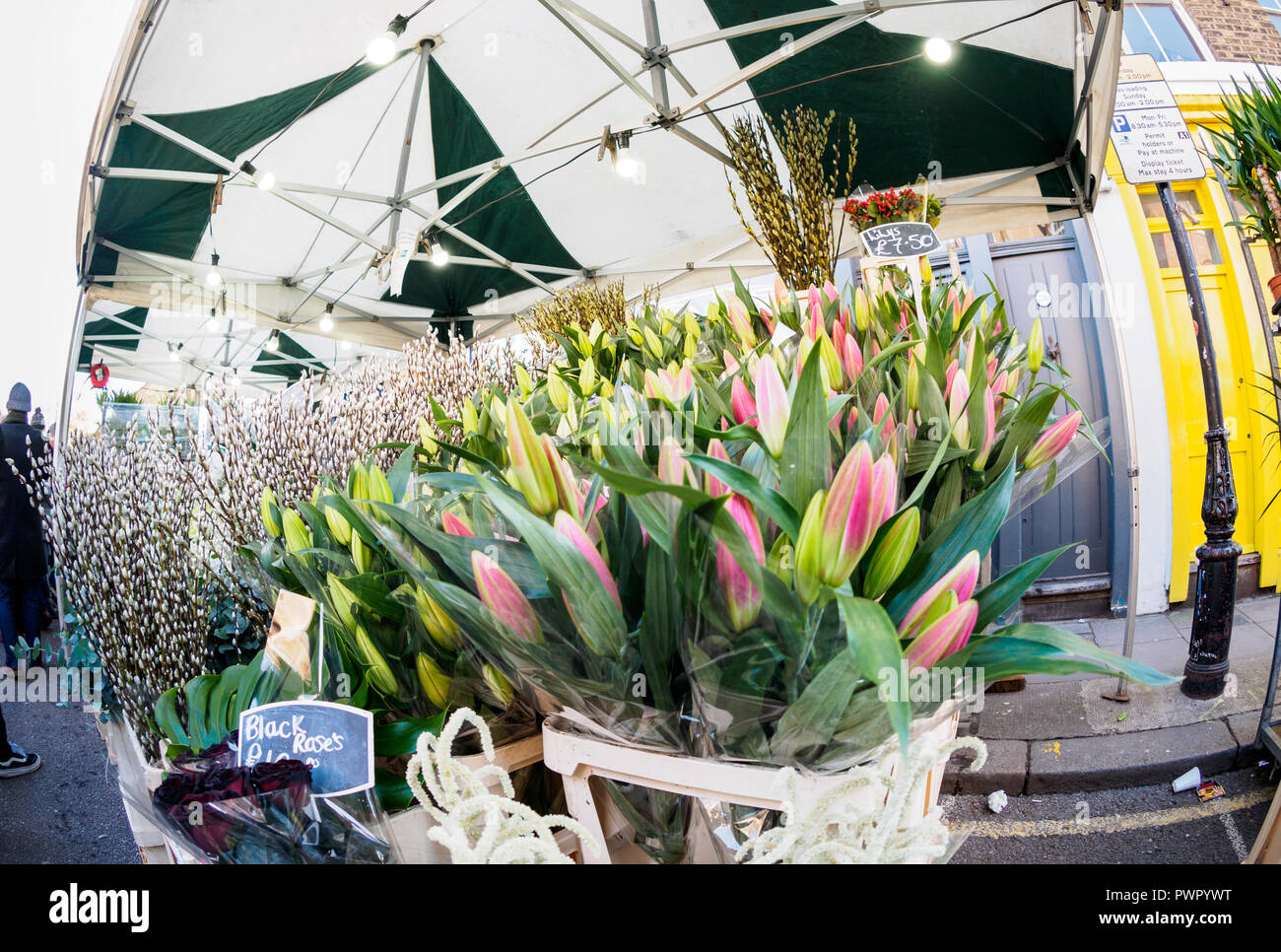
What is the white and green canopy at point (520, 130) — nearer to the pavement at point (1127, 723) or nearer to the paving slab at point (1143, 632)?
the paving slab at point (1143, 632)

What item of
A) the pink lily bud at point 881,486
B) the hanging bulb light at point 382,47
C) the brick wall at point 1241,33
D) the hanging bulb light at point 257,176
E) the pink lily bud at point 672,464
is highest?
the hanging bulb light at point 382,47

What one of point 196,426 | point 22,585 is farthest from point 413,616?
point 22,585

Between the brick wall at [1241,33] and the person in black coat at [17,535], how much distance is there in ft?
13.3

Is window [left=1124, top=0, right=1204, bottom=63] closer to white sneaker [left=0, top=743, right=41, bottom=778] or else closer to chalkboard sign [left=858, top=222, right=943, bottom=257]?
chalkboard sign [left=858, top=222, right=943, bottom=257]

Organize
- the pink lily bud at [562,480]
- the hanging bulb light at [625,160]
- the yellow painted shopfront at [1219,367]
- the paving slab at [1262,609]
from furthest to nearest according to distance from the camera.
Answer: the hanging bulb light at [625,160] < the paving slab at [1262,609] < the yellow painted shopfront at [1219,367] < the pink lily bud at [562,480]

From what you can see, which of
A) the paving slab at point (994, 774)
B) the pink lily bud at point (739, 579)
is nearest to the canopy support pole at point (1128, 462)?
the paving slab at point (994, 774)

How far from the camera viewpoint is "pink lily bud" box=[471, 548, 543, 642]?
0.40m

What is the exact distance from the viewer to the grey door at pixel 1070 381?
2.37m

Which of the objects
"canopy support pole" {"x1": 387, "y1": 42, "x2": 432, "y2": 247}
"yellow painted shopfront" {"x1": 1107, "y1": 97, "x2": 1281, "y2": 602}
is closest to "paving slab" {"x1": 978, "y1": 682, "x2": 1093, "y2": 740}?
"yellow painted shopfront" {"x1": 1107, "y1": 97, "x2": 1281, "y2": 602}

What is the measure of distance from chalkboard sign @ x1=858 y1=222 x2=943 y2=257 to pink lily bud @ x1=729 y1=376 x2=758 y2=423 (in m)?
1.02

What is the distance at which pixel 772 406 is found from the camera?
0.48m

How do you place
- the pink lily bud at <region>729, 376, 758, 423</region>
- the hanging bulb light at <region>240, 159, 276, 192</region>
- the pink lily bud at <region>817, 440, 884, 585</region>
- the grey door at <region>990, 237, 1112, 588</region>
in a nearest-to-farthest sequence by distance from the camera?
1. the pink lily bud at <region>817, 440, 884, 585</region>
2. the pink lily bud at <region>729, 376, 758, 423</region>
3. the grey door at <region>990, 237, 1112, 588</region>
4. the hanging bulb light at <region>240, 159, 276, 192</region>

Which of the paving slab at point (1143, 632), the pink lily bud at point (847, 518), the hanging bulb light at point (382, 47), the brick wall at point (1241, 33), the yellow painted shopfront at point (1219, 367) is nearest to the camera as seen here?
the pink lily bud at point (847, 518)
